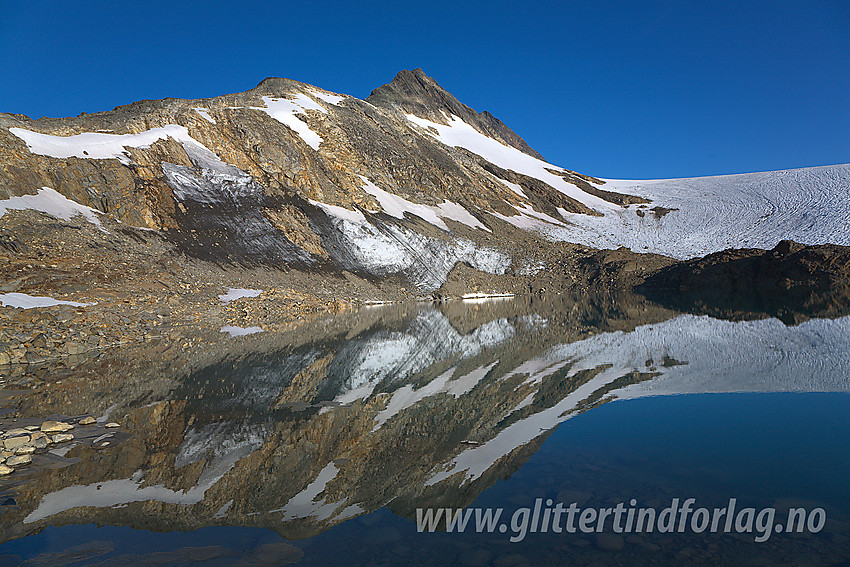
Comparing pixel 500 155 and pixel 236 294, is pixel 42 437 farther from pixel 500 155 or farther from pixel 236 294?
pixel 500 155

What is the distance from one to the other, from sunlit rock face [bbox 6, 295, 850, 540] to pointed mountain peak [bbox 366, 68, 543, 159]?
294 ft

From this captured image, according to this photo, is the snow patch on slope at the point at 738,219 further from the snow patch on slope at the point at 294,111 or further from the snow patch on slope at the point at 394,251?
the snow patch on slope at the point at 294,111

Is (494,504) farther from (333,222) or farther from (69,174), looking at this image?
(333,222)

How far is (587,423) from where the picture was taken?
7.45m

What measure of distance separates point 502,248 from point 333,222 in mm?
18117

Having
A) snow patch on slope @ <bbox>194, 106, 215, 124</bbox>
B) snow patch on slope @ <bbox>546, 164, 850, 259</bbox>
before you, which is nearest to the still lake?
snow patch on slope @ <bbox>194, 106, 215, 124</bbox>

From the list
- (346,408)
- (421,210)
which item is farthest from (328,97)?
(346,408)

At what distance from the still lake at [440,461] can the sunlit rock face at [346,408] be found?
0.04 metres

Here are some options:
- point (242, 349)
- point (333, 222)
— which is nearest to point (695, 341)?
point (242, 349)

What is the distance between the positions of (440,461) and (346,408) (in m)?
3.19

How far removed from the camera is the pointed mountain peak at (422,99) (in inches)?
3971

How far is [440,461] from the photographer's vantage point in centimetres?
617

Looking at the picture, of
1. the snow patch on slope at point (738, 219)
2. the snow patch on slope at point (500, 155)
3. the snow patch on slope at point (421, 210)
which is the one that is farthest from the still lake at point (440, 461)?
the snow patch on slope at point (500, 155)

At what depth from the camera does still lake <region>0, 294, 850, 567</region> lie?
425 centimetres
